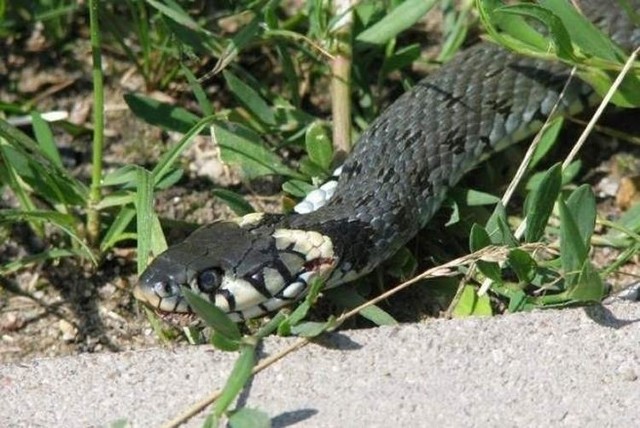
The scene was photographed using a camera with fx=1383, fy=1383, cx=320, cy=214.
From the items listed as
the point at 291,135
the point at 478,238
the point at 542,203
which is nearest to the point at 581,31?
the point at 542,203

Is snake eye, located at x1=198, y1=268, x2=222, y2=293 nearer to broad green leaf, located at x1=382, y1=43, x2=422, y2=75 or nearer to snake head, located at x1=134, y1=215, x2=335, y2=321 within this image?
snake head, located at x1=134, y1=215, x2=335, y2=321

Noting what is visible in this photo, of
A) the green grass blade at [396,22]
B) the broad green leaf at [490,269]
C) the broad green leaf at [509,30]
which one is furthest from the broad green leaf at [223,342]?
the green grass blade at [396,22]

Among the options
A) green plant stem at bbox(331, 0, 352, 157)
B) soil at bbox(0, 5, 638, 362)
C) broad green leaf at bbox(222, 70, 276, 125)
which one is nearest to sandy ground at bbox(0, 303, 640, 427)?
soil at bbox(0, 5, 638, 362)

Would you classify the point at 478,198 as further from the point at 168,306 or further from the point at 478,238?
the point at 168,306

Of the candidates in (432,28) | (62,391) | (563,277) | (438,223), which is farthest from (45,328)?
(432,28)

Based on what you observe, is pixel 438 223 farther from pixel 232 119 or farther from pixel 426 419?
pixel 426 419

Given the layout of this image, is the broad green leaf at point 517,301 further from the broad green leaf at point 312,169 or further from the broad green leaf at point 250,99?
the broad green leaf at point 250,99
